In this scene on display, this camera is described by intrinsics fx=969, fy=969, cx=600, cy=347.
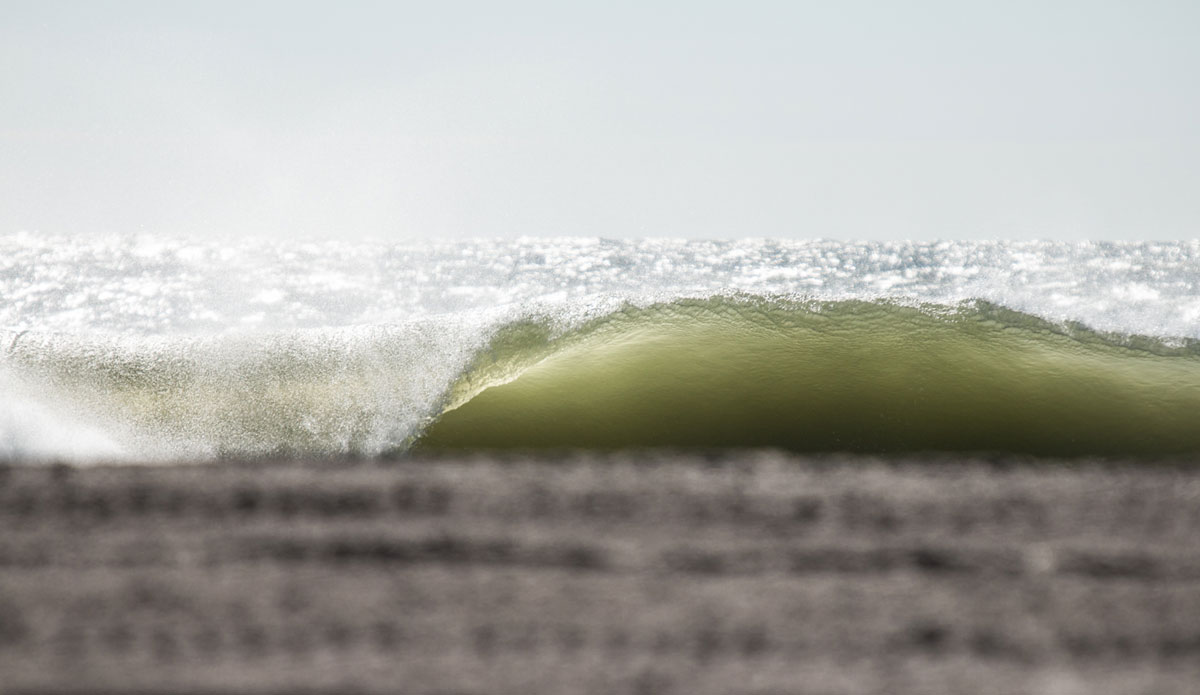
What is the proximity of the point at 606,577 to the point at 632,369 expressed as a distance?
0.48 meters

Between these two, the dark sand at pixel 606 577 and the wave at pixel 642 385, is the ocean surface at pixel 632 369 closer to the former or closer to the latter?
the wave at pixel 642 385

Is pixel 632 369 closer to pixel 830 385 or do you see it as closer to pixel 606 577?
pixel 830 385

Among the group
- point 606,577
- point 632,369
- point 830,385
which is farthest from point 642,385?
point 606,577

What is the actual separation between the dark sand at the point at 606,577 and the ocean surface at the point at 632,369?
0.35m

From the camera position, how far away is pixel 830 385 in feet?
2.40

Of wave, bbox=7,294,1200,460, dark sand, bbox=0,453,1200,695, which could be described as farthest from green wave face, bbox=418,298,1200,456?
dark sand, bbox=0,453,1200,695

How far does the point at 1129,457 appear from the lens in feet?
2.19

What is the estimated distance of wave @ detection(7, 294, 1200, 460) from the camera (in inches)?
27.3

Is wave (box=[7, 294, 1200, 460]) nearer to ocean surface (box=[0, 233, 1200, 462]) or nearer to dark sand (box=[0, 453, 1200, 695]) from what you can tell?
ocean surface (box=[0, 233, 1200, 462])

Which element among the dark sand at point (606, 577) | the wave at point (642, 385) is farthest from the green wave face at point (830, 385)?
the dark sand at point (606, 577)

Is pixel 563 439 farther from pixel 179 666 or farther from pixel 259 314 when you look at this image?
pixel 259 314

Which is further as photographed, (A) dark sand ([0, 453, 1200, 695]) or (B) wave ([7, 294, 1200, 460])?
(B) wave ([7, 294, 1200, 460])

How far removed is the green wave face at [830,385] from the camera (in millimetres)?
688

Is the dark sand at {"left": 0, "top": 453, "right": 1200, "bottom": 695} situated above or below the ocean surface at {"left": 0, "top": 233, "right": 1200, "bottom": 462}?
below
